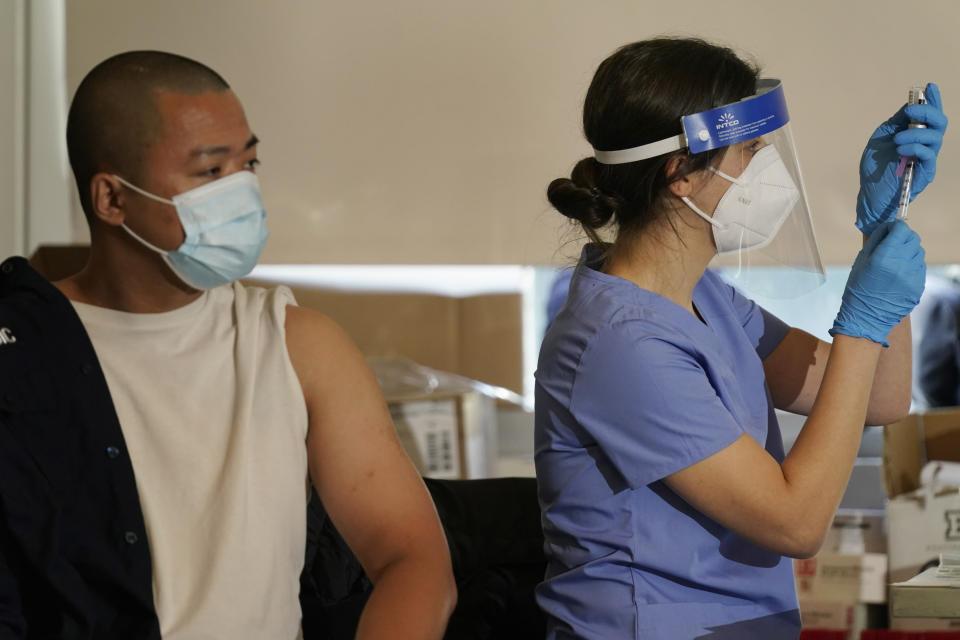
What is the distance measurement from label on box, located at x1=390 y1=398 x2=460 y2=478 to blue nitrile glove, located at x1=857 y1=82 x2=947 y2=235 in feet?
3.98

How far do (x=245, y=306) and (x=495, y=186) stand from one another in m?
1.57

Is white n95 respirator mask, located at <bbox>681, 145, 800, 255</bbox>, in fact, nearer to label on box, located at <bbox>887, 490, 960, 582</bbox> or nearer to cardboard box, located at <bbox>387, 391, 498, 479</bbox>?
label on box, located at <bbox>887, 490, 960, 582</bbox>

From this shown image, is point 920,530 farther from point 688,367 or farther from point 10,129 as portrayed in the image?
point 10,129

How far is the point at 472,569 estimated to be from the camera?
1359mm

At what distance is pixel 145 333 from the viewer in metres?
1.33

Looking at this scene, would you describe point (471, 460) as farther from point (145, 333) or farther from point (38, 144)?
point (38, 144)

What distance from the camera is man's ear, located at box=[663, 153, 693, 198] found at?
1.28 meters

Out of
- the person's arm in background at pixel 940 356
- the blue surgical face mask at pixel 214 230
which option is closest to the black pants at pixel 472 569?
the blue surgical face mask at pixel 214 230

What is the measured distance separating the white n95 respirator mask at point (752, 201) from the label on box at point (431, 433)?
1.18m

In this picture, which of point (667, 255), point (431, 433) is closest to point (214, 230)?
point (667, 255)

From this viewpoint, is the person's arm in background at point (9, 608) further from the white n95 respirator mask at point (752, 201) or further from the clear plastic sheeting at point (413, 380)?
the clear plastic sheeting at point (413, 380)

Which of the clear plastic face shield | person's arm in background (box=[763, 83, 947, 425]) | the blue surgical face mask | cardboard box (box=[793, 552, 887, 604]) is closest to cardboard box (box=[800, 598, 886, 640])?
cardboard box (box=[793, 552, 887, 604])

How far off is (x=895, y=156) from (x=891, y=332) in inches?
9.5

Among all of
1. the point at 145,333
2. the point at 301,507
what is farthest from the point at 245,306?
the point at 301,507
